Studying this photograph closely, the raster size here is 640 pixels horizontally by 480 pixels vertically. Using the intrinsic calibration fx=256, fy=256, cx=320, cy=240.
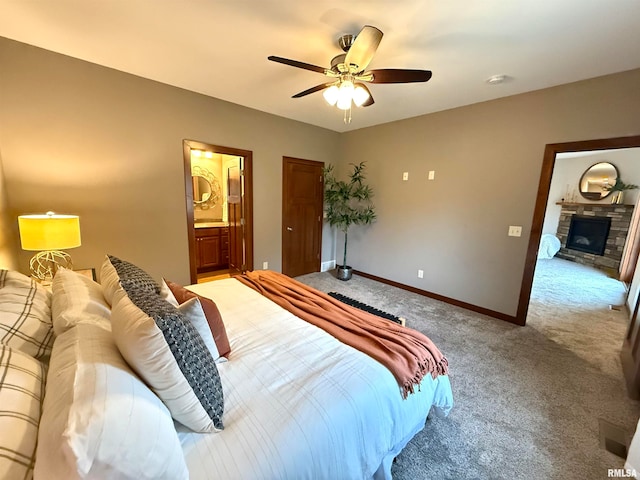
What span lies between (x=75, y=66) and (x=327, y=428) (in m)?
3.65

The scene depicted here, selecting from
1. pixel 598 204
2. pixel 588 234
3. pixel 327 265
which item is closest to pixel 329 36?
pixel 327 265

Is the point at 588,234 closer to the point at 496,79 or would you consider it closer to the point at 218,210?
the point at 496,79

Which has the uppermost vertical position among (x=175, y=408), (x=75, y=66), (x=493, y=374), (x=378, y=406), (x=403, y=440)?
(x=75, y=66)

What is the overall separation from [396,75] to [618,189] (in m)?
6.73

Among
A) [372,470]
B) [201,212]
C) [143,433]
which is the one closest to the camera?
[143,433]

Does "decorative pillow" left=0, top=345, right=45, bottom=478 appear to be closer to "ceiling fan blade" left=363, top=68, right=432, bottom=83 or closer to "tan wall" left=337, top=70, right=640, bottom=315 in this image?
"ceiling fan blade" left=363, top=68, right=432, bottom=83

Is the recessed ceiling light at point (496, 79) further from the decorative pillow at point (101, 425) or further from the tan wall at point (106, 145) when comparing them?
the decorative pillow at point (101, 425)

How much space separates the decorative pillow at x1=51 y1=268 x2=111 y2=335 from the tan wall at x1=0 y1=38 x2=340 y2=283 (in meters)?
1.53

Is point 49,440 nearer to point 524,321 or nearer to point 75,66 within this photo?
point 75,66

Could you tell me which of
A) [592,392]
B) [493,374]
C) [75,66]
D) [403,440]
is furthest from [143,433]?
[75,66]

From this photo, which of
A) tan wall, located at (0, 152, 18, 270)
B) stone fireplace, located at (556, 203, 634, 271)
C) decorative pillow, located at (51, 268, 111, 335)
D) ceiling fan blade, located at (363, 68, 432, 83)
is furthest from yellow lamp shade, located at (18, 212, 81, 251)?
stone fireplace, located at (556, 203, 634, 271)

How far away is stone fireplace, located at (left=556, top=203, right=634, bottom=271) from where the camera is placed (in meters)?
5.36

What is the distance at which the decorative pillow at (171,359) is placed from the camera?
833 mm

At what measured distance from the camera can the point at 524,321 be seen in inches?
119
